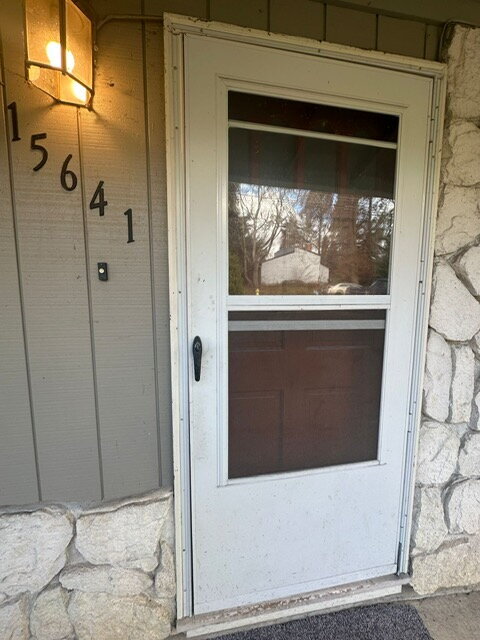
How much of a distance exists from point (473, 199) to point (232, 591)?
1.82 metres

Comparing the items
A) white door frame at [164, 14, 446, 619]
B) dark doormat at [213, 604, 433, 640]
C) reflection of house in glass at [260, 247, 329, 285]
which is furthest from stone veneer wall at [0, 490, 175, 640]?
reflection of house in glass at [260, 247, 329, 285]

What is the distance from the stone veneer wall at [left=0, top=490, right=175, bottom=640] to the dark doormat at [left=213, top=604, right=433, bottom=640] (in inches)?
13.9

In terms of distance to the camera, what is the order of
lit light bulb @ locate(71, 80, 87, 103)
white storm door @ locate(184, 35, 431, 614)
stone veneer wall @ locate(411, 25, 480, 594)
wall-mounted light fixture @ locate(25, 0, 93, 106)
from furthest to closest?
stone veneer wall @ locate(411, 25, 480, 594) → white storm door @ locate(184, 35, 431, 614) → lit light bulb @ locate(71, 80, 87, 103) → wall-mounted light fixture @ locate(25, 0, 93, 106)

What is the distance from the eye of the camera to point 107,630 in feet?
3.83

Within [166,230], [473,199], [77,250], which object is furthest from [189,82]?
[473,199]

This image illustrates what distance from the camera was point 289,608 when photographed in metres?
1.28

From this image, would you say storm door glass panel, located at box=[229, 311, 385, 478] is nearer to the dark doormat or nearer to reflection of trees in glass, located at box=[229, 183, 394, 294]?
reflection of trees in glass, located at box=[229, 183, 394, 294]

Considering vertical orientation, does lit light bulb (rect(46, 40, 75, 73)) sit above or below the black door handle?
above

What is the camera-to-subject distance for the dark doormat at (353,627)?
3.99 feet

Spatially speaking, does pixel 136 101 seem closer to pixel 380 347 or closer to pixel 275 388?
pixel 275 388

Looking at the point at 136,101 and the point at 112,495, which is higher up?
the point at 136,101

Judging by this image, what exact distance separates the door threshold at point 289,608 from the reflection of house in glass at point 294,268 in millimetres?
1307

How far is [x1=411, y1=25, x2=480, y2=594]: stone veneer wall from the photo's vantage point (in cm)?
118

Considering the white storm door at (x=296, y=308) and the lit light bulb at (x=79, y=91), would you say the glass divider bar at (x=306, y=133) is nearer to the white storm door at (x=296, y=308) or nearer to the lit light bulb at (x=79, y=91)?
the white storm door at (x=296, y=308)
